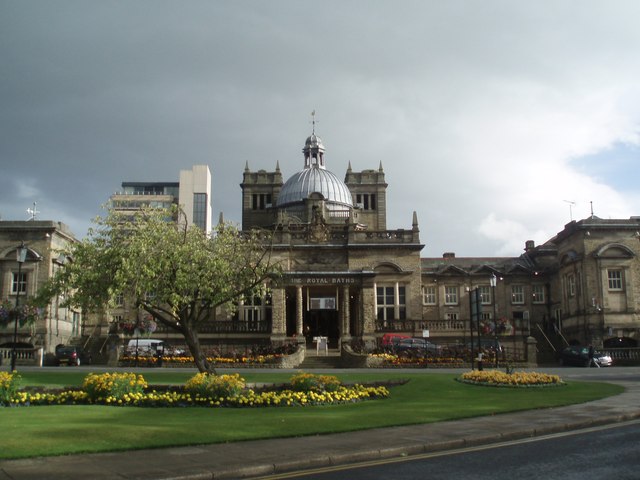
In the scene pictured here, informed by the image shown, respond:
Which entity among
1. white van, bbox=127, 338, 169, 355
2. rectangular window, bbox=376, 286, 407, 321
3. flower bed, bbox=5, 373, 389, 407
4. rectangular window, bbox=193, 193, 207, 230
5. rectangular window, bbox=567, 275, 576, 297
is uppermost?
rectangular window, bbox=193, 193, 207, 230

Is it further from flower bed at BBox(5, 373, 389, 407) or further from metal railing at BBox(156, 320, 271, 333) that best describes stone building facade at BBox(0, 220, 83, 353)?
flower bed at BBox(5, 373, 389, 407)

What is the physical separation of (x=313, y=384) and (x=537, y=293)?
50840mm

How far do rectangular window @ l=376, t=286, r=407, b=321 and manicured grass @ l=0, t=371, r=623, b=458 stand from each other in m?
34.1

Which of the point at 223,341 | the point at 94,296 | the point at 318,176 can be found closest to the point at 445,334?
the point at 223,341

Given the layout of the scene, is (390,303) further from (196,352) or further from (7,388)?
(7,388)

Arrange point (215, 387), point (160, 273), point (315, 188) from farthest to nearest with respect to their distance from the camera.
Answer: point (315, 188), point (160, 273), point (215, 387)

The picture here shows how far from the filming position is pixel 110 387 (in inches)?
789

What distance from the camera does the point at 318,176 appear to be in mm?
76812

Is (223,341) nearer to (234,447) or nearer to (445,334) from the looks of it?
(445,334)

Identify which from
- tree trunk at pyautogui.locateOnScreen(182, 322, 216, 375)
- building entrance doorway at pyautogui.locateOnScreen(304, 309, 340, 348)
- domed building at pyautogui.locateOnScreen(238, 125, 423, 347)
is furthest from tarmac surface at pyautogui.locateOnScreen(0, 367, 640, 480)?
building entrance doorway at pyautogui.locateOnScreen(304, 309, 340, 348)

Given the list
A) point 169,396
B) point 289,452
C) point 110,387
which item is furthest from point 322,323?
point 289,452

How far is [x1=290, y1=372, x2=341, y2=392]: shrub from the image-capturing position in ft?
72.8

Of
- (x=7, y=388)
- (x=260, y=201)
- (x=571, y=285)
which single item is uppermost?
(x=260, y=201)

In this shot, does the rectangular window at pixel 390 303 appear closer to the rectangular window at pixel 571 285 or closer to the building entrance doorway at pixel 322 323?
the building entrance doorway at pixel 322 323
